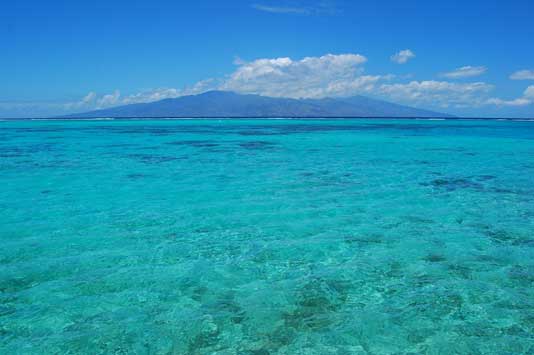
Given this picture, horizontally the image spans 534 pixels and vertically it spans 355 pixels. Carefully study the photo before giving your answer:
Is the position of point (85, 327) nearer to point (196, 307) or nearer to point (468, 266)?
point (196, 307)

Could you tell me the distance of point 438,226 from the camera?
30.8ft

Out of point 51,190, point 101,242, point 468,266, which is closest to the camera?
point 468,266

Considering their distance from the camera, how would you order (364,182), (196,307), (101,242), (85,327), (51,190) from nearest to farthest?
(85,327)
(196,307)
(101,242)
(51,190)
(364,182)

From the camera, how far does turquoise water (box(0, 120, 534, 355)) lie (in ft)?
15.9

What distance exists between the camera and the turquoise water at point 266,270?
15.9 feet

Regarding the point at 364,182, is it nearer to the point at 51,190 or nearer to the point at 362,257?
the point at 362,257

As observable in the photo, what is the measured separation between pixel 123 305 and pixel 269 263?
8.87 feet

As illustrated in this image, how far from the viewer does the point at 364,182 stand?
15141 millimetres

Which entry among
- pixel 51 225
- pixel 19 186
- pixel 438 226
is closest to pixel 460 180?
pixel 438 226

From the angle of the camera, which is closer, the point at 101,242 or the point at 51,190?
the point at 101,242

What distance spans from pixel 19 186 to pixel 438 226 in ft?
48.6

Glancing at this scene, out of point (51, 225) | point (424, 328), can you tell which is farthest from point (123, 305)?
point (51, 225)

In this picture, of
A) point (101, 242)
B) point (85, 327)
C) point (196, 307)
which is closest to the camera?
point (85, 327)

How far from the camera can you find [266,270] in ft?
22.4
